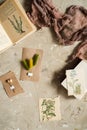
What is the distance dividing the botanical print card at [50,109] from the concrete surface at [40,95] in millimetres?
24

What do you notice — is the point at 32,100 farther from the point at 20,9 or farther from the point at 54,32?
the point at 20,9

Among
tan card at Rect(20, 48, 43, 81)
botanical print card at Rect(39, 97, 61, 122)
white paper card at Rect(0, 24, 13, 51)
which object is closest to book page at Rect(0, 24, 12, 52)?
white paper card at Rect(0, 24, 13, 51)

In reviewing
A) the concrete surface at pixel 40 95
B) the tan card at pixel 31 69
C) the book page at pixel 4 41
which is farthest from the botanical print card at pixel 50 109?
the book page at pixel 4 41

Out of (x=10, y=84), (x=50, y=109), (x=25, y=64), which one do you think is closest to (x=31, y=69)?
(x=25, y=64)

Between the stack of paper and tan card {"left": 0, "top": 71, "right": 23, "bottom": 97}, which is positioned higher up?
tan card {"left": 0, "top": 71, "right": 23, "bottom": 97}

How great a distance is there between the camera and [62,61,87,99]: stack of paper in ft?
4.95

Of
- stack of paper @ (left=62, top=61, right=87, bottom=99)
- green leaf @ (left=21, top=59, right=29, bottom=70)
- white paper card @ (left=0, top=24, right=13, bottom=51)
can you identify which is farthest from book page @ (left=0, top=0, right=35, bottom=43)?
stack of paper @ (left=62, top=61, right=87, bottom=99)

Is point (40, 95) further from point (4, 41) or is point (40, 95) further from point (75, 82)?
point (4, 41)

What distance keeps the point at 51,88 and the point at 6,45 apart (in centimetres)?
37

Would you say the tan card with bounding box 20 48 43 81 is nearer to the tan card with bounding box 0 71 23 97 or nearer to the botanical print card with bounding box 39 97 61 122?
the tan card with bounding box 0 71 23 97

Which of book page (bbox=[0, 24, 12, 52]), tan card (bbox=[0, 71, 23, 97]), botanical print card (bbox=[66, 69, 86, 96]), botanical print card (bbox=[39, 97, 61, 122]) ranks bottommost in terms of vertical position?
botanical print card (bbox=[39, 97, 61, 122])

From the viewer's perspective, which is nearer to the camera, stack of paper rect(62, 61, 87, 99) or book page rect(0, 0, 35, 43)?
stack of paper rect(62, 61, 87, 99)

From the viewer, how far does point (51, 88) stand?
62.7 inches

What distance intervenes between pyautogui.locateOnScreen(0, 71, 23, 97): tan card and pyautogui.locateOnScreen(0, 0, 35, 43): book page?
22cm
